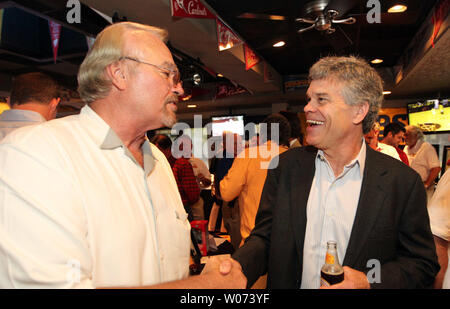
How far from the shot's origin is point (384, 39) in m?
6.01

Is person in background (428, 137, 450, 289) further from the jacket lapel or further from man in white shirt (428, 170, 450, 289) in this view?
the jacket lapel

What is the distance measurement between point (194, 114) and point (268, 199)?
10641 mm

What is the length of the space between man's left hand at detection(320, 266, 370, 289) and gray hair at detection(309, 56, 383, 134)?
33.6 inches

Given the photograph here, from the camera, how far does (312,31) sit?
5484 mm

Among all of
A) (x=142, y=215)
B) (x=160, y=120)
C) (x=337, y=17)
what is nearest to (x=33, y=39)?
(x=337, y=17)

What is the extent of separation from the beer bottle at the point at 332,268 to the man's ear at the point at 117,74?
1.11 metres

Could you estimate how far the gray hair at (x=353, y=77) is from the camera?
1567 millimetres

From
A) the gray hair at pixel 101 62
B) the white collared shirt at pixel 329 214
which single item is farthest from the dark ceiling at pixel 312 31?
the gray hair at pixel 101 62

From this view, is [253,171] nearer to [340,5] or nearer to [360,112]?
[360,112]

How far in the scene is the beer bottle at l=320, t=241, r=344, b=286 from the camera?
3.84ft

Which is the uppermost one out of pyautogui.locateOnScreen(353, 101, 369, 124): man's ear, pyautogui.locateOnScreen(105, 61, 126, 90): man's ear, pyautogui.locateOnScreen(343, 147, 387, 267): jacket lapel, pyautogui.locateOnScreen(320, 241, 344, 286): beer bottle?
pyautogui.locateOnScreen(105, 61, 126, 90): man's ear

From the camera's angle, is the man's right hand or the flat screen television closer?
the man's right hand

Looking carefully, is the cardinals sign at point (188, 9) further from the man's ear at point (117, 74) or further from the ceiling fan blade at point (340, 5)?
the man's ear at point (117, 74)

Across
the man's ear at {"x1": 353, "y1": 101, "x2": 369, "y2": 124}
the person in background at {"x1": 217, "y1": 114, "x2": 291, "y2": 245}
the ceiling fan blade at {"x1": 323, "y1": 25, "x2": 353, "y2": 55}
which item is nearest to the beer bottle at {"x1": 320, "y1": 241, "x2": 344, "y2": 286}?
the man's ear at {"x1": 353, "y1": 101, "x2": 369, "y2": 124}
